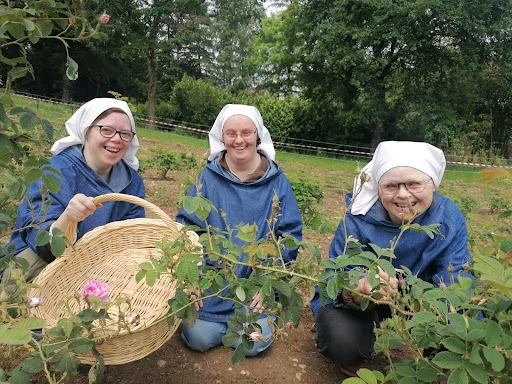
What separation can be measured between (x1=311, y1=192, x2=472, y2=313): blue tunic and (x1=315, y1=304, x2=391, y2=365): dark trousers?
277mm

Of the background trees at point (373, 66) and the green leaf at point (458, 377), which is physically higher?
the background trees at point (373, 66)

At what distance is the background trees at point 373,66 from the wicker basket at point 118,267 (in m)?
12.6

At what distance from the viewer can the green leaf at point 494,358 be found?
901 millimetres

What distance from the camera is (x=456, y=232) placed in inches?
80.2

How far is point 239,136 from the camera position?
2.42 m

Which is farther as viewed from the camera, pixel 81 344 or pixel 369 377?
pixel 81 344

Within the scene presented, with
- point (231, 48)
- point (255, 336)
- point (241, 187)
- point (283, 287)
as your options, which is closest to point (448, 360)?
point (283, 287)

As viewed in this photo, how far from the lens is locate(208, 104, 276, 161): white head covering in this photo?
2.46m

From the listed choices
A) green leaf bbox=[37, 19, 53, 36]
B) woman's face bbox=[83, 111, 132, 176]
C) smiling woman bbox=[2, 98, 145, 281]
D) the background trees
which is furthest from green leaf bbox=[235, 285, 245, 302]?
the background trees

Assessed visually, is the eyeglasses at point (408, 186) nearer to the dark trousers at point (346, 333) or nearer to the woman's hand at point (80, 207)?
the dark trousers at point (346, 333)

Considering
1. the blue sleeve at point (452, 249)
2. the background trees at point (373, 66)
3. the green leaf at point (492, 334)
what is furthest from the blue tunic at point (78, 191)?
the background trees at point (373, 66)

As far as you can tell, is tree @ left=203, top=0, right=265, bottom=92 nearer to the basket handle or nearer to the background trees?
the background trees

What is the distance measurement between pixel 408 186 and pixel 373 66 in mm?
15645

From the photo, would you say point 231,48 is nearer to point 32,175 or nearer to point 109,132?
point 109,132
